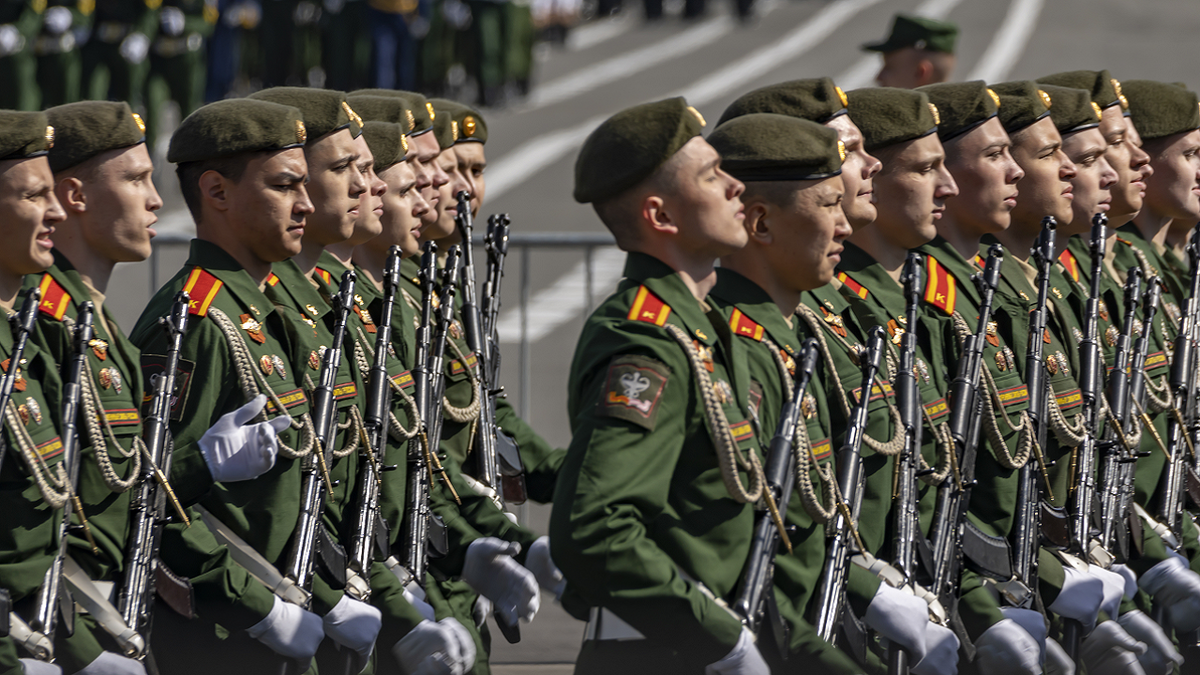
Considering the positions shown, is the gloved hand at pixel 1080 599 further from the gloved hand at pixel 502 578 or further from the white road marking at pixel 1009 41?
the white road marking at pixel 1009 41

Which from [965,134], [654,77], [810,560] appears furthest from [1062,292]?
[654,77]

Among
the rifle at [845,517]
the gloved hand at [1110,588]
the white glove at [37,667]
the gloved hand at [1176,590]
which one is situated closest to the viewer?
the white glove at [37,667]

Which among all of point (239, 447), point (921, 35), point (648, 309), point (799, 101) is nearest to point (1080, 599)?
point (799, 101)

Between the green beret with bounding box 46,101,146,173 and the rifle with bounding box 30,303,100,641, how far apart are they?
454 millimetres

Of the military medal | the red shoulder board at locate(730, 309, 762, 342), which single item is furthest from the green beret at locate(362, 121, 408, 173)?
the red shoulder board at locate(730, 309, 762, 342)

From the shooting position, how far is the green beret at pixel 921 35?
31.7 ft

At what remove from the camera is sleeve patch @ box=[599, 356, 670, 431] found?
146 inches

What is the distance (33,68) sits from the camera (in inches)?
684

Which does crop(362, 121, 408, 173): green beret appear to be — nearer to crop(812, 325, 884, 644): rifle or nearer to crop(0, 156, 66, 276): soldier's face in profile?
crop(0, 156, 66, 276): soldier's face in profile

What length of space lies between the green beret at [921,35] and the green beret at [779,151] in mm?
5470

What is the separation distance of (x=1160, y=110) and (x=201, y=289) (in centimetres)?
366

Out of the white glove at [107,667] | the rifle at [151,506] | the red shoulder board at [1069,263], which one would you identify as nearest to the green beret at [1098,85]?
the red shoulder board at [1069,263]

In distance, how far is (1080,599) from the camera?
5.25m

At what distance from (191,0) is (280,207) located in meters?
14.7
